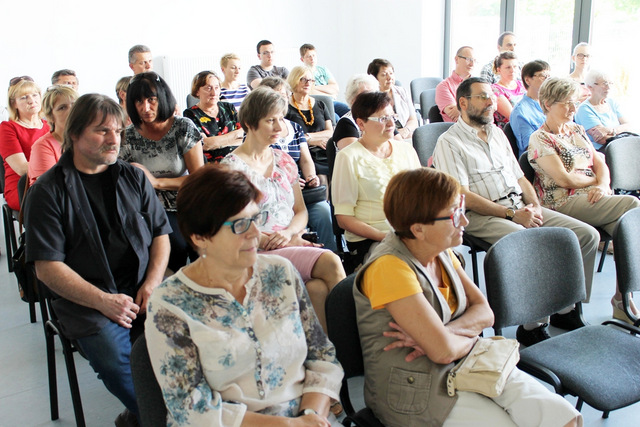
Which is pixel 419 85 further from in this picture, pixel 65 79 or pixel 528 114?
pixel 65 79

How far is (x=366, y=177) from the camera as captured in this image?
261 cm

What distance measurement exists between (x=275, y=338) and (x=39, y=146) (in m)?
2.04

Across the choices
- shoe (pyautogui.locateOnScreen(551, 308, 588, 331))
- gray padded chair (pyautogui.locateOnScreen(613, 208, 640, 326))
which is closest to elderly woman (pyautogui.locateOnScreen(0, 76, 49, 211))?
shoe (pyautogui.locateOnScreen(551, 308, 588, 331))

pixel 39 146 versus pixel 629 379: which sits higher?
pixel 39 146

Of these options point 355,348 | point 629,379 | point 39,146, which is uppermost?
point 39,146

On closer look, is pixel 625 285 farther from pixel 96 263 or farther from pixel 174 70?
pixel 174 70

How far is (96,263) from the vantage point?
1.94 meters

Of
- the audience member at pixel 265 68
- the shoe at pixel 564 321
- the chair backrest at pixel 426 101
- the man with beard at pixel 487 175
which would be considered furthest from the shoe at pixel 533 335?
the audience member at pixel 265 68

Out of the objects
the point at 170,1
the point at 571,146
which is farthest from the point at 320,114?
the point at 170,1

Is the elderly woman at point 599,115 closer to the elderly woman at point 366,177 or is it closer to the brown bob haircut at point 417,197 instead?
the elderly woman at point 366,177

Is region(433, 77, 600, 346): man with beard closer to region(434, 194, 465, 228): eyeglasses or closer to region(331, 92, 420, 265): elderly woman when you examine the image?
region(331, 92, 420, 265): elderly woman

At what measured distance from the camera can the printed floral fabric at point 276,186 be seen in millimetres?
2508

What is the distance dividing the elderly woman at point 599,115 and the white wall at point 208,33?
3.68 metres

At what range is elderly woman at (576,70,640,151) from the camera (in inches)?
175
